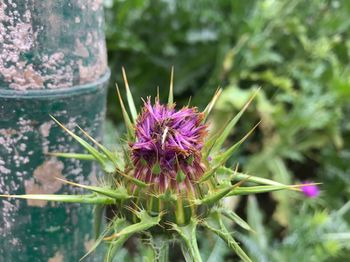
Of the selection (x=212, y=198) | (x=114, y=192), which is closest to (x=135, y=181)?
(x=114, y=192)

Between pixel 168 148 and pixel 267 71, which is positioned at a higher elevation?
pixel 168 148

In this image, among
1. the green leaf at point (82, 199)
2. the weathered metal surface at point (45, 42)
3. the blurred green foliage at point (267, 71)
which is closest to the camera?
the green leaf at point (82, 199)

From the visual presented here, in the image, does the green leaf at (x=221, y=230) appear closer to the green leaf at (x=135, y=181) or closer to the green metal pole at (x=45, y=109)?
the green leaf at (x=135, y=181)

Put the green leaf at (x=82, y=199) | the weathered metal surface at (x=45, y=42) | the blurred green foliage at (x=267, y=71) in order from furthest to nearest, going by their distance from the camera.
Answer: the blurred green foliage at (x=267, y=71) < the weathered metal surface at (x=45, y=42) < the green leaf at (x=82, y=199)

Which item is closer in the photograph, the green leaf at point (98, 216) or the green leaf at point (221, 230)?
the green leaf at point (221, 230)

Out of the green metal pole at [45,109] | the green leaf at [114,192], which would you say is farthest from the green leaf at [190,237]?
the green metal pole at [45,109]

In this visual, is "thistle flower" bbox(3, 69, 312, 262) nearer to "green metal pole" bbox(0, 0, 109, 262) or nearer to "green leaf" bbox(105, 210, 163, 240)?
"green leaf" bbox(105, 210, 163, 240)

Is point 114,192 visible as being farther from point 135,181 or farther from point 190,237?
point 190,237
